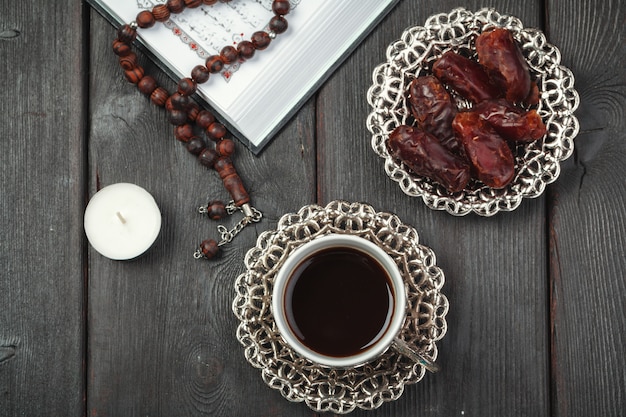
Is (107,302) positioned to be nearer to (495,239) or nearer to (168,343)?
(168,343)

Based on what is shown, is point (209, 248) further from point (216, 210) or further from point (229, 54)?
point (229, 54)

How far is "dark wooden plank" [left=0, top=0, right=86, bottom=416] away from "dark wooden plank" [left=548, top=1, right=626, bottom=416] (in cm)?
74

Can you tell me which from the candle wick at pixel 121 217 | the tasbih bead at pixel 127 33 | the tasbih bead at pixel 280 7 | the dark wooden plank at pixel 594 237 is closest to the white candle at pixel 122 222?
the candle wick at pixel 121 217

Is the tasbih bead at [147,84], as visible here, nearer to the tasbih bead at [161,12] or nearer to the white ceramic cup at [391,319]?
the tasbih bead at [161,12]

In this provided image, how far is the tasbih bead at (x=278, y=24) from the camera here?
98cm

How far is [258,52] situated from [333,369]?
483 millimetres

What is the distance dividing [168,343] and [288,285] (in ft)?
0.79

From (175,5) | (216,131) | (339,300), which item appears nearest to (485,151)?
(339,300)

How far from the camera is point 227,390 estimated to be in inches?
39.8

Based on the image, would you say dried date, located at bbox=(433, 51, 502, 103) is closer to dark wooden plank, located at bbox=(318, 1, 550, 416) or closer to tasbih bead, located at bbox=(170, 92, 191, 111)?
dark wooden plank, located at bbox=(318, 1, 550, 416)

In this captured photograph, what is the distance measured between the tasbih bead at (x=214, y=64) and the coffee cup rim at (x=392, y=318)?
1.00ft

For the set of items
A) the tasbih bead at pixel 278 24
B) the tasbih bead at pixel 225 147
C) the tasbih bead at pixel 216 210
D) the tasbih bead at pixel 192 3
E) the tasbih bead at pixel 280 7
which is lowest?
the tasbih bead at pixel 216 210

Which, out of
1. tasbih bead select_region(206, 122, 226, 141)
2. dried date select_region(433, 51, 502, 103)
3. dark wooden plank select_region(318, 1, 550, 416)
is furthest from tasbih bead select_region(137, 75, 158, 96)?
dried date select_region(433, 51, 502, 103)

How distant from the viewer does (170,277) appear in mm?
1016
